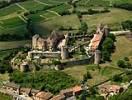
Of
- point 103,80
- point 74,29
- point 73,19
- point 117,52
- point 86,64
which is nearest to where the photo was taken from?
point 103,80

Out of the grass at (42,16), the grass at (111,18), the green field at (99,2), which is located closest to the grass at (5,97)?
the grass at (111,18)

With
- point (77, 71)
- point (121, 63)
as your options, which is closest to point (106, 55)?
point (121, 63)

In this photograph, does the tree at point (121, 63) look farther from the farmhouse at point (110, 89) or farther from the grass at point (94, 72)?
the farmhouse at point (110, 89)

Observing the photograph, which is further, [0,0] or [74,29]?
[0,0]

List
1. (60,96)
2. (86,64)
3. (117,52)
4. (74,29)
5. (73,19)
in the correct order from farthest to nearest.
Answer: (73,19) → (74,29) → (117,52) → (86,64) → (60,96)

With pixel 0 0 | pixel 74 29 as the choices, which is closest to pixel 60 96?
pixel 74 29

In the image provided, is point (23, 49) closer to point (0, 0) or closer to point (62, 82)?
point (62, 82)
